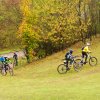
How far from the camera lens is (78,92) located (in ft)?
51.5

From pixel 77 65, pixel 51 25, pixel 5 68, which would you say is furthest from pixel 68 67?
pixel 51 25

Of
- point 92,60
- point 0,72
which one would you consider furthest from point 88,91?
point 0,72

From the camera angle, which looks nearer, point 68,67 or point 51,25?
point 68,67

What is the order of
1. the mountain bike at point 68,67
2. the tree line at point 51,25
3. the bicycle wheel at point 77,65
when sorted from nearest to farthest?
the mountain bike at point 68,67
the bicycle wheel at point 77,65
the tree line at point 51,25

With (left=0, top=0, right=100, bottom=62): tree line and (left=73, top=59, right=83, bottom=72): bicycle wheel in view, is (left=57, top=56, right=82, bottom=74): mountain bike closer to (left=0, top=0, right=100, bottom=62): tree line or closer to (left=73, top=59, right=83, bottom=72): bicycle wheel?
(left=73, top=59, right=83, bottom=72): bicycle wheel

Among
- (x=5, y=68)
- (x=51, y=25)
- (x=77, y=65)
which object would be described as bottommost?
(x=5, y=68)

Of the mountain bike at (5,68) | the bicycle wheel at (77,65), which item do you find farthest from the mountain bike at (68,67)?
the mountain bike at (5,68)

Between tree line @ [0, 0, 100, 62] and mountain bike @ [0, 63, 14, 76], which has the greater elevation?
Answer: tree line @ [0, 0, 100, 62]

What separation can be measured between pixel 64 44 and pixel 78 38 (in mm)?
1982

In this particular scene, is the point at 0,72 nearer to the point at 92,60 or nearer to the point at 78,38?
the point at 92,60

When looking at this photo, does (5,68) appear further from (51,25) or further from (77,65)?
(51,25)

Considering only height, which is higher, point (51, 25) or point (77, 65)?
point (51, 25)

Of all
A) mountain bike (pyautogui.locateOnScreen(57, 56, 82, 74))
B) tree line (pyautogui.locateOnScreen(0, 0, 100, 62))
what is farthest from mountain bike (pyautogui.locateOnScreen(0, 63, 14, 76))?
tree line (pyautogui.locateOnScreen(0, 0, 100, 62))

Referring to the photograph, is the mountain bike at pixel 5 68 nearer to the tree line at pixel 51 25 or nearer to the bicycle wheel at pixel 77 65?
the bicycle wheel at pixel 77 65
